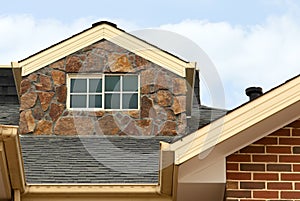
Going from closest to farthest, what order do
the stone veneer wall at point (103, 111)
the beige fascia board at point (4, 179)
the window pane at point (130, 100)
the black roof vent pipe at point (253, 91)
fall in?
1. the beige fascia board at point (4, 179)
2. the stone veneer wall at point (103, 111)
3. the window pane at point (130, 100)
4. the black roof vent pipe at point (253, 91)

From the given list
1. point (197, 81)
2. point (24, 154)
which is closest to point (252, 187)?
point (24, 154)

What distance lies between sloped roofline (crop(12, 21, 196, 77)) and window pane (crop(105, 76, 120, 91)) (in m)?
0.50

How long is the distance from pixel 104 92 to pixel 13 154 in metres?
4.16

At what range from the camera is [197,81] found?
12.6 metres

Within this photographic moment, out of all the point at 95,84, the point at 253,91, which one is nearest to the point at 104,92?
the point at 95,84

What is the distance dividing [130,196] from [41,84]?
148 inches

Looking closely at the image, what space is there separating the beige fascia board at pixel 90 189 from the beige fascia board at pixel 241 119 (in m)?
1.07

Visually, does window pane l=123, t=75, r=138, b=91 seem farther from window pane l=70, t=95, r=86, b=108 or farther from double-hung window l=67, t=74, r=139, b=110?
window pane l=70, t=95, r=86, b=108

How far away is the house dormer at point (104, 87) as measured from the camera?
10.6 meters

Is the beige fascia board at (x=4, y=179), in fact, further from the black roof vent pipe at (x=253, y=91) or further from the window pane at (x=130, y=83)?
the black roof vent pipe at (x=253, y=91)

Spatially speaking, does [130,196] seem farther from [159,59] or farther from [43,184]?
[159,59]

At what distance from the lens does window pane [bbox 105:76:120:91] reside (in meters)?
10.8

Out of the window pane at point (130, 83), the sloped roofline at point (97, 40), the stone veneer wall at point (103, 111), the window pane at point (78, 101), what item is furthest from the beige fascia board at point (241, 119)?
the window pane at point (78, 101)

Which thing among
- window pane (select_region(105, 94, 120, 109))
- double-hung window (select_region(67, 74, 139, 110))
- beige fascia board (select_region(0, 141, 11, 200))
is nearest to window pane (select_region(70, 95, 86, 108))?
double-hung window (select_region(67, 74, 139, 110))
